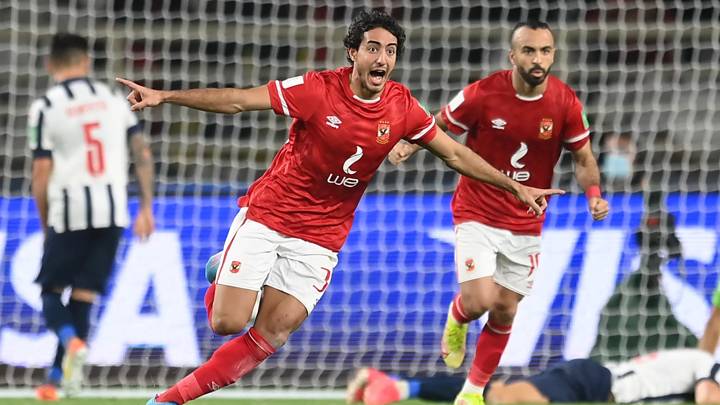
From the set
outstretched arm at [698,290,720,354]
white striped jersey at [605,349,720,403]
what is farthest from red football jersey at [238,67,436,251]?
outstretched arm at [698,290,720,354]

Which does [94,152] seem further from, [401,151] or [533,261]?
[533,261]

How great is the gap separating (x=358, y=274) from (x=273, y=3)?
2.81m

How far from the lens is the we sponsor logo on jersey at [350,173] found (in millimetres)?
5480

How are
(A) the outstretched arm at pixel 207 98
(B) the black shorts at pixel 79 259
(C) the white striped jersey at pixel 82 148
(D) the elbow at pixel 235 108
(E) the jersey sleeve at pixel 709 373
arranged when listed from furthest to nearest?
(C) the white striped jersey at pixel 82 148 < (B) the black shorts at pixel 79 259 < (E) the jersey sleeve at pixel 709 373 < (D) the elbow at pixel 235 108 < (A) the outstretched arm at pixel 207 98

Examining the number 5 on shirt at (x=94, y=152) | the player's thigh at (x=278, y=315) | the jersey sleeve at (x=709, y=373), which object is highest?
the number 5 on shirt at (x=94, y=152)

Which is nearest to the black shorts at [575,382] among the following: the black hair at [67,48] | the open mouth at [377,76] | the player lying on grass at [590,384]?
the player lying on grass at [590,384]

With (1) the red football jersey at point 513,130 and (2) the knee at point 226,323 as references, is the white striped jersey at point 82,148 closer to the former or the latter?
(1) the red football jersey at point 513,130

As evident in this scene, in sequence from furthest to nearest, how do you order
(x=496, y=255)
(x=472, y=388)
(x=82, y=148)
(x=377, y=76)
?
(x=82, y=148), (x=496, y=255), (x=472, y=388), (x=377, y=76)

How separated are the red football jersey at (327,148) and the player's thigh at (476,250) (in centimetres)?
101

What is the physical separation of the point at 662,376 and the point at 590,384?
1.47 ft

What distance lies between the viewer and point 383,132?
5473 mm

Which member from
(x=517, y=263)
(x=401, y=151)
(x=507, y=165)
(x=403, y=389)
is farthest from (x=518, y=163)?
(x=403, y=389)

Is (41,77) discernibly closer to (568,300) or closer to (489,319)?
(568,300)

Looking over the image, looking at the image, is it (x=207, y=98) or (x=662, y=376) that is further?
(x=662, y=376)
